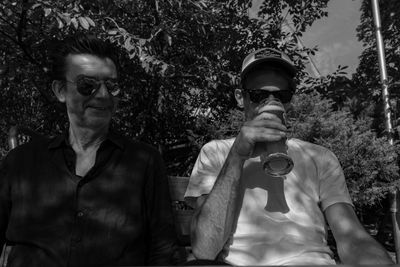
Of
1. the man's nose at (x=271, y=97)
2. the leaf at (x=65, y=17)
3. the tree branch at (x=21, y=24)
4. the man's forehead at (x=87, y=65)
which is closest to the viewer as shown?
the man's nose at (x=271, y=97)

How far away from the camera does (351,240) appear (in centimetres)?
190

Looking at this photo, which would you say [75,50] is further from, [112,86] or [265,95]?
[265,95]

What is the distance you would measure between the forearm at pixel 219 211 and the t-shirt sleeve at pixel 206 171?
19cm

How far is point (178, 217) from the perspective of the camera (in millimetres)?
2396

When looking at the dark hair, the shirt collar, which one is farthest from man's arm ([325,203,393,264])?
the dark hair

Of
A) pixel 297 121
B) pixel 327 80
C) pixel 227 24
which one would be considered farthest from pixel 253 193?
pixel 327 80

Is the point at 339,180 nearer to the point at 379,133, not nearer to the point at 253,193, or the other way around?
the point at 253,193

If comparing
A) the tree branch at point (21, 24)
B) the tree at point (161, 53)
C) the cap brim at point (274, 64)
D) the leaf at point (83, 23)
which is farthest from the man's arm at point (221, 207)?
the tree branch at point (21, 24)

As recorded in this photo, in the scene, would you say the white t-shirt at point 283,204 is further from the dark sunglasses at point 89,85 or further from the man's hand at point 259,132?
the dark sunglasses at point 89,85

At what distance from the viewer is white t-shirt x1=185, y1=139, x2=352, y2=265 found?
1.95 metres

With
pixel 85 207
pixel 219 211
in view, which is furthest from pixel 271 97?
pixel 85 207

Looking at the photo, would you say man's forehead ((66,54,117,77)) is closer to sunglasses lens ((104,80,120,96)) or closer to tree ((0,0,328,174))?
sunglasses lens ((104,80,120,96))

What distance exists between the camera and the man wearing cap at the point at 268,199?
1890 millimetres

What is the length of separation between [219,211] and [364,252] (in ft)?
1.95
